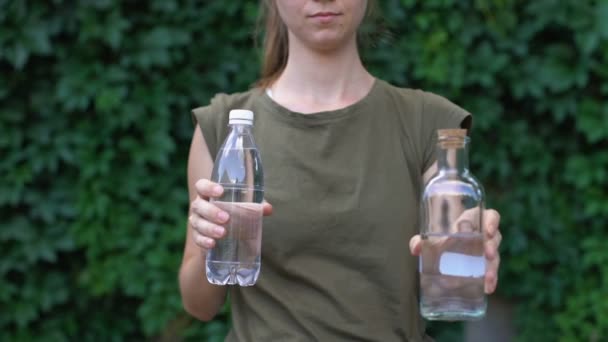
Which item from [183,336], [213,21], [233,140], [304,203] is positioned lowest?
[183,336]

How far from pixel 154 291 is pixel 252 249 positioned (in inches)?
83.9

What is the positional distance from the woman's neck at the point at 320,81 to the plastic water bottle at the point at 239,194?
0.24m

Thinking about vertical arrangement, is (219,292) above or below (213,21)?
below

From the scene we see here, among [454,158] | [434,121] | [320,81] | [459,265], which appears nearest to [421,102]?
[434,121]

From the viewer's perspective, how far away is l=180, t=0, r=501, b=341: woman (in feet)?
6.51

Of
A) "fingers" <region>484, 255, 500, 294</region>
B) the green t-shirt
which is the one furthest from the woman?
"fingers" <region>484, 255, 500, 294</region>

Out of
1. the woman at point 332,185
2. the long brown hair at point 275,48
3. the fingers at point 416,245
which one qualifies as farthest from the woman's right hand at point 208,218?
the long brown hair at point 275,48

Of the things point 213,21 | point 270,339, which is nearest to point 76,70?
point 213,21

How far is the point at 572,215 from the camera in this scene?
4.03 m

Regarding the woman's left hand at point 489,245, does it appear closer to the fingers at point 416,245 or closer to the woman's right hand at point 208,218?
the fingers at point 416,245

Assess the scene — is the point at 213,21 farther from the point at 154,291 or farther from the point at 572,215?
the point at 572,215

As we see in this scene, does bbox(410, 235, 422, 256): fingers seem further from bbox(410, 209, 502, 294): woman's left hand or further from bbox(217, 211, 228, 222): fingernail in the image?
bbox(217, 211, 228, 222): fingernail

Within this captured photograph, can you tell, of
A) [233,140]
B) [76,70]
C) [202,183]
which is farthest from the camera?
[76,70]

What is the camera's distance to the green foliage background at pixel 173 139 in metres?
3.87
